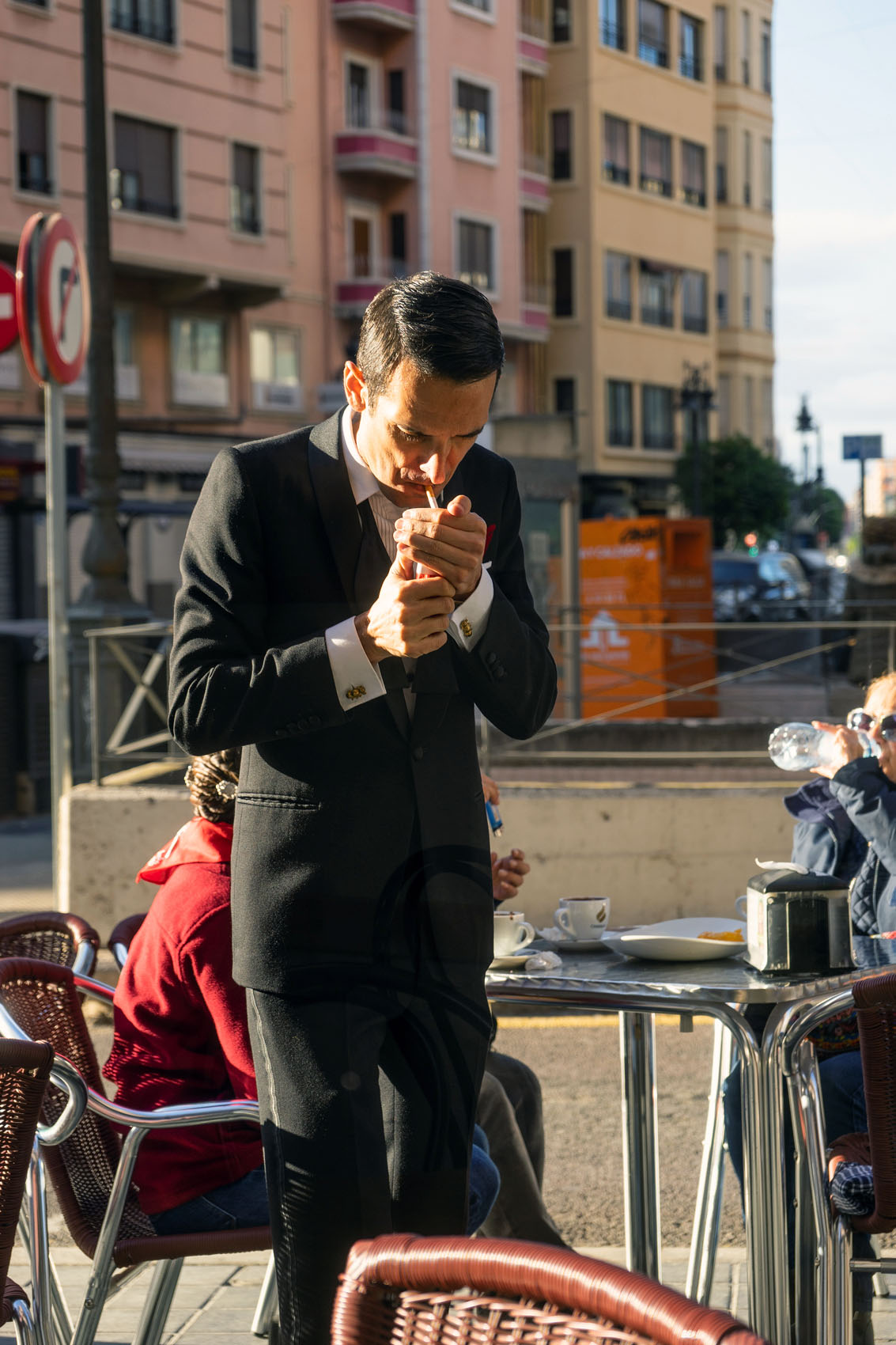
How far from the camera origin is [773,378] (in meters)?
58.0

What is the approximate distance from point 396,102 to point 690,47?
39.4 feet

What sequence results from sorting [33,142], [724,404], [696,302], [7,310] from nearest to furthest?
[7,310], [33,142], [696,302], [724,404]

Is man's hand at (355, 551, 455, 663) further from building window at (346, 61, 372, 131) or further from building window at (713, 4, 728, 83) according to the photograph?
building window at (713, 4, 728, 83)

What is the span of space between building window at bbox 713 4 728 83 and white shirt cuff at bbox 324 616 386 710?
54.5 meters

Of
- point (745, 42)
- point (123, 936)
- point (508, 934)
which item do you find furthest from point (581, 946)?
point (745, 42)

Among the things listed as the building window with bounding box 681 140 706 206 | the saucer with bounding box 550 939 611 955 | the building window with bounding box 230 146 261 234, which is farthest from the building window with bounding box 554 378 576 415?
the saucer with bounding box 550 939 611 955

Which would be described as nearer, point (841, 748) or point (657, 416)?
point (841, 748)

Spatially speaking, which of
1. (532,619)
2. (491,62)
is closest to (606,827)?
(532,619)

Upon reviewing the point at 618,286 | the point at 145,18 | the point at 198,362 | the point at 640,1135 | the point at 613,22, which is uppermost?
the point at 613,22

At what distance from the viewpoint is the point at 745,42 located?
54.3m

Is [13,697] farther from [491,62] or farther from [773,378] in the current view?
[773,378]

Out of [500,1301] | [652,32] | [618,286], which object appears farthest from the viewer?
[618,286]

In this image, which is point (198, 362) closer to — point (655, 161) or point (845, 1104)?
point (655, 161)

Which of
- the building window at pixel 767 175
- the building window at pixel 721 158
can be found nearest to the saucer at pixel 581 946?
→ the building window at pixel 721 158
